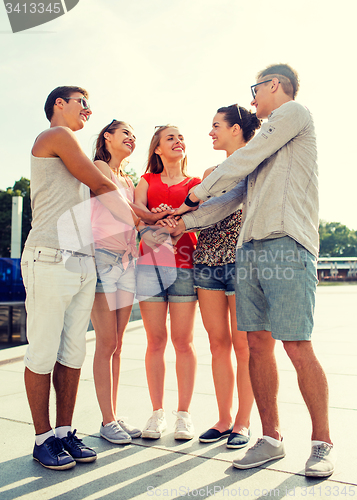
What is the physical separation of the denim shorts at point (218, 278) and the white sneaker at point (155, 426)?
0.97 meters

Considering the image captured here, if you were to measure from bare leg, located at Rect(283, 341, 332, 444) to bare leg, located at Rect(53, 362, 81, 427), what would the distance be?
1362mm

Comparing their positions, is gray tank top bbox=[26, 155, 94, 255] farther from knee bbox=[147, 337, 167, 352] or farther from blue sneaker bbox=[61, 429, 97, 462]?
blue sneaker bbox=[61, 429, 97, 462]

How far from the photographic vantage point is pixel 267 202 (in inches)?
95.9

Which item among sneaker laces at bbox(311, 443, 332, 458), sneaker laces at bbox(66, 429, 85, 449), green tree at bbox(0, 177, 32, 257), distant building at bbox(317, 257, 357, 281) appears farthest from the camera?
distant building at bbox(317, 257, 357, 281)

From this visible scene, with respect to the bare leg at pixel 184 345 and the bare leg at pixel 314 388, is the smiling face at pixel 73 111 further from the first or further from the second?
the bare leg at pixel 314 388

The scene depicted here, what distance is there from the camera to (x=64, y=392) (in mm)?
2523

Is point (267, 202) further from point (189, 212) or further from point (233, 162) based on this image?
point (189, 212)

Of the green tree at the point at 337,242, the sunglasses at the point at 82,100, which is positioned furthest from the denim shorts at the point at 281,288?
the green tree at the point at 337,242

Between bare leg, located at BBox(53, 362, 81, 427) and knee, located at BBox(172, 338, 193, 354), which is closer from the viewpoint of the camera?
bare leg, located at BBox(53, 362, 81, 427)

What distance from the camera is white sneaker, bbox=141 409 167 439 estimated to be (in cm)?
277

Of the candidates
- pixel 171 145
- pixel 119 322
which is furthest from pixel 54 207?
pixel 171 145

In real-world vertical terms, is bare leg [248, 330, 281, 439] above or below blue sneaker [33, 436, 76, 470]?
above

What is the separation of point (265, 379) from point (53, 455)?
1.30m

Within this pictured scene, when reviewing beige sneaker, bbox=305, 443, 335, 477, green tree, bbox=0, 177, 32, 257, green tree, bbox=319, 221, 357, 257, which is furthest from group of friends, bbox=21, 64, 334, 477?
green tree, bbox=319, 221, 357, 257
